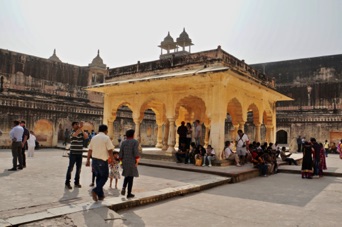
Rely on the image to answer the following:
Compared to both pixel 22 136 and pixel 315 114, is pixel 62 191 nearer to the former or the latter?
pixel 22 136

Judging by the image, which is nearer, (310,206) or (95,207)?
(95,207)

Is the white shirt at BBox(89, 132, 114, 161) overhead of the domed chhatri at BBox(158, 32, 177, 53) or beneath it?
beneath

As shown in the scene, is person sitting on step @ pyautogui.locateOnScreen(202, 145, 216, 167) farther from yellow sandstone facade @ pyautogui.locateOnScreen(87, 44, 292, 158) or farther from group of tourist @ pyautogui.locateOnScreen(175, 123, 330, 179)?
yellow sandstone facade @ pyautogui.locateOnScreen(87, 44, 292, 158)

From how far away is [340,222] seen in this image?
15.4 ft

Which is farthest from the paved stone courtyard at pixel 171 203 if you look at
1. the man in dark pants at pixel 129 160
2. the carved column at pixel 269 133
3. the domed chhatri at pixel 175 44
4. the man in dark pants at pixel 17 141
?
the domed chhatri at pixel 175 44

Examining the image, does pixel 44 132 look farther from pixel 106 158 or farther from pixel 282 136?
pixel 282 136

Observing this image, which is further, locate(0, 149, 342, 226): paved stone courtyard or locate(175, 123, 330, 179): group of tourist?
locate(175, 123, 330, 179): group of tourist

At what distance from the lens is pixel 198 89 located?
11.4 meters

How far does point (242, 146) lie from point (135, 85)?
5.35 metres

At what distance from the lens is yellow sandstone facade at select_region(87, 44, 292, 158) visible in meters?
10.7

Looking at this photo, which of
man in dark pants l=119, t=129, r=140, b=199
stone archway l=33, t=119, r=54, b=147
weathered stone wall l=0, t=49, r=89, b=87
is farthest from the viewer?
weathered stone wall l=0, t=49, r=89, b=87

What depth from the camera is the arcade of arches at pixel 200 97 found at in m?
10.6

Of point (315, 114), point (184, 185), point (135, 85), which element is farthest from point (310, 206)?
point (315, 114)

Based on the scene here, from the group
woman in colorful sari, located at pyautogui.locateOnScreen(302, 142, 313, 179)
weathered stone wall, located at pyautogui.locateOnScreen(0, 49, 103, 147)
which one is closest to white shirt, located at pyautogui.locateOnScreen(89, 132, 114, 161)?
woman in colorful sari, located at pyautogui.locateOnScreen(302, 142, 313, 179)
